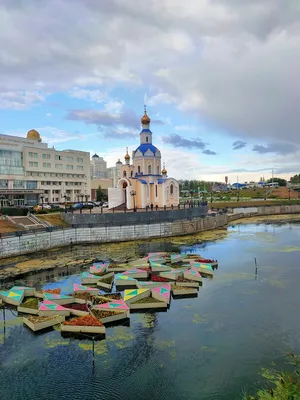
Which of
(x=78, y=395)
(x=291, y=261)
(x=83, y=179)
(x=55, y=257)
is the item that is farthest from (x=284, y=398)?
(x=83, y=179)

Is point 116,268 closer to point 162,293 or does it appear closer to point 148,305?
point 162,293

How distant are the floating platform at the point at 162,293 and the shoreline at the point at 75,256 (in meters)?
10.2

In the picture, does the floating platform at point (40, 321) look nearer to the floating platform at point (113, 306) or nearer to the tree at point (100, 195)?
the floating platform at point (113, 306)

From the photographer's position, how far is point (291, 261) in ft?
98.1

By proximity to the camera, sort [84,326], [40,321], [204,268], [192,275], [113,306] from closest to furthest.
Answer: [84,326] → [40,321] → [113,306] → [192,275] → [204,268]

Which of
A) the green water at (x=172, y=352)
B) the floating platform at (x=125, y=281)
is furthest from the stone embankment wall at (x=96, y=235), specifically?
the green water at (x=172, y=352)

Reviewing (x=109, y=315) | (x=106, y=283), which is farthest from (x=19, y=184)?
(x=109, y=315)

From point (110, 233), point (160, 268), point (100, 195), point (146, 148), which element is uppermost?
point (146, 148)

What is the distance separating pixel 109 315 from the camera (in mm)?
17547

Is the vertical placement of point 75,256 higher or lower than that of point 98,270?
lower

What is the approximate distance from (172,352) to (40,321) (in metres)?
7.11

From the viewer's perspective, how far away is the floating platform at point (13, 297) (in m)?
20.3

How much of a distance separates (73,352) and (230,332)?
24.7 feet

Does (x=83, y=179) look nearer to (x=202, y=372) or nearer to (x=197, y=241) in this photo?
(x=197, y=241)
